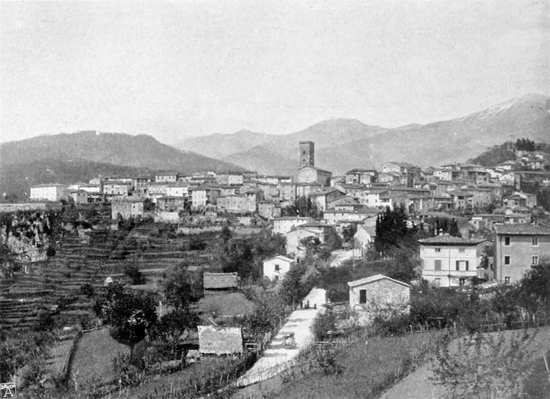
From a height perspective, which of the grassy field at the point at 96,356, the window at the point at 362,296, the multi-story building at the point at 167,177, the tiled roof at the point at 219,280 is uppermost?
the multi-story building at the point at 167,177

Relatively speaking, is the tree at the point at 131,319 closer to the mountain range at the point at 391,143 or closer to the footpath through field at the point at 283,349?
the footpath through field at the point at 283,349

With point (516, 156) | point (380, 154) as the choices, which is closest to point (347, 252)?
point (516, 156)

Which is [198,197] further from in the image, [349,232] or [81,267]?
[349,232]

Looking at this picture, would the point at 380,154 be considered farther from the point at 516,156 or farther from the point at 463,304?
the point at 463,304

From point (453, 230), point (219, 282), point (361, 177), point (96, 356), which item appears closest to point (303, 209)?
point (361, 177)

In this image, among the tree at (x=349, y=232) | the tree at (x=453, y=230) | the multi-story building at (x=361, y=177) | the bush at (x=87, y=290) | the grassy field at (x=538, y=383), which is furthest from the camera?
the multi-story building at (x=361, y=177)

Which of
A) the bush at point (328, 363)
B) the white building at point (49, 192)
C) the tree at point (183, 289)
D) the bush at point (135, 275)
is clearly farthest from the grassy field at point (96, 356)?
the white building at point (49, 192)
